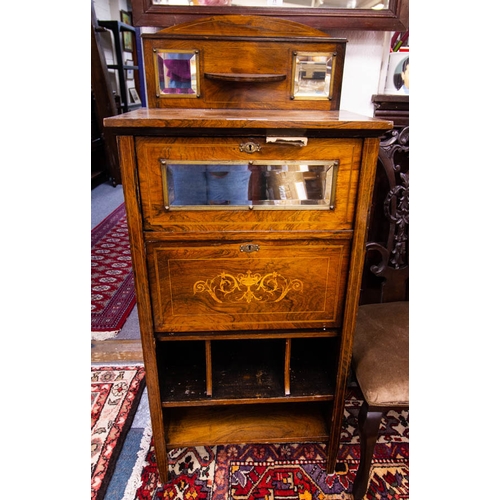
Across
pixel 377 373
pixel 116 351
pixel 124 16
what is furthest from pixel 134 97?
pixel 377 373

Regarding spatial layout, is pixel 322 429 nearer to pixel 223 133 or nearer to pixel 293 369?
pixel 293 369

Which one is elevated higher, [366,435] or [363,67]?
[363,67]

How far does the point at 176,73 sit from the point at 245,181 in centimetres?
43

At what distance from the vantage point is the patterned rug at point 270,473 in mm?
1131

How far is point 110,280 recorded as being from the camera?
2332mm

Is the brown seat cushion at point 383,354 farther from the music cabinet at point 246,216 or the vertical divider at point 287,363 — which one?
the vertical divider at point 287,363

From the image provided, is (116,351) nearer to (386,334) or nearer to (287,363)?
(287,363)

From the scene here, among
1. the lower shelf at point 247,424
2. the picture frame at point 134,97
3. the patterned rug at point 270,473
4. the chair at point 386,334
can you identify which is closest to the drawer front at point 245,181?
the chair at point 386,334

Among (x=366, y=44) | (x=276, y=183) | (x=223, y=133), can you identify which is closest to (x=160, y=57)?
(x=223, y=133)

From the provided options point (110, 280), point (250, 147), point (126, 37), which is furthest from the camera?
point (126, 37)

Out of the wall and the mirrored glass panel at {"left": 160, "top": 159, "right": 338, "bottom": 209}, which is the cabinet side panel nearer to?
the mirrored glass panel at {"left": 160, "top": 159, "right": 338, "bottom": 209}

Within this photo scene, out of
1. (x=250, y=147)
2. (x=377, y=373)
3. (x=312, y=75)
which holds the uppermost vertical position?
(x=312, y=75)

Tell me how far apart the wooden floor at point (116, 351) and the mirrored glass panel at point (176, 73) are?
46.7 inches

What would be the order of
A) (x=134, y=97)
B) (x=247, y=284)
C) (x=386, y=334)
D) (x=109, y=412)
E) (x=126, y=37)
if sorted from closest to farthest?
(x=247, y=284)
(x=386, y=334)
(x=109, y=412)
(x=126, y=37)
(x=134, y=97)
